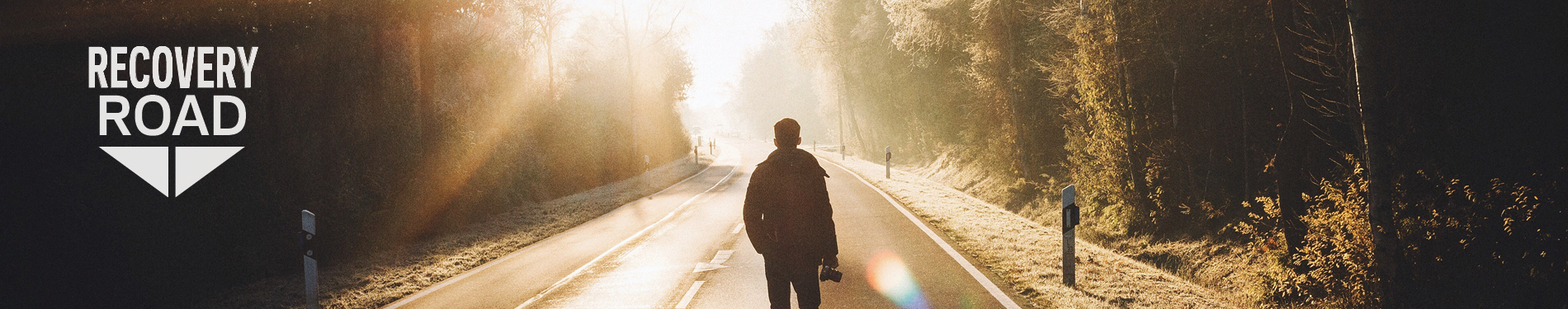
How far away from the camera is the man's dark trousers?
454 cm

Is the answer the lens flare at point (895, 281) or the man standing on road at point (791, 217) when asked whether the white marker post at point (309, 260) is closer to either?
the man standing on road at point (791, 217)

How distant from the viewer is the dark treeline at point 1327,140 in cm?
449

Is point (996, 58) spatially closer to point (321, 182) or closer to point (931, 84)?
point (931, 84)

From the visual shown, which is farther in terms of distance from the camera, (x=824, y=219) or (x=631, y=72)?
(x=631, y=72)

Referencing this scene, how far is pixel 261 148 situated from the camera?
24.7 ft

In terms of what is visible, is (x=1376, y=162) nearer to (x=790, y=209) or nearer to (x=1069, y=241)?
(x=1069, y=241)

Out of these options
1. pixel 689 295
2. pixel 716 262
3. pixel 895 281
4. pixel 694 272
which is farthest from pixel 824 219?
pixel 716 262

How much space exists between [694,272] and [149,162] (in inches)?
216

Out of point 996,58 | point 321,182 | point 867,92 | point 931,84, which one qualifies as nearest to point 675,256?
point 321,182

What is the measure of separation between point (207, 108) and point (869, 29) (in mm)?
23541

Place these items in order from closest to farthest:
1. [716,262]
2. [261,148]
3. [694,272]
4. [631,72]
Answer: [261,148]
[694,272]
[716,262]
[631,72]

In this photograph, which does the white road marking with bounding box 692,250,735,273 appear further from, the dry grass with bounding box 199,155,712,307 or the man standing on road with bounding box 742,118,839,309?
the man standing on road with bounding box 742,118,839,309

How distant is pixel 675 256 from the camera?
29.7 ft

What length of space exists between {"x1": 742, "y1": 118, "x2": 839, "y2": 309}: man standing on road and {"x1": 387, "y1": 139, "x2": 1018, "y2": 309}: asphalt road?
1594 millimetres
